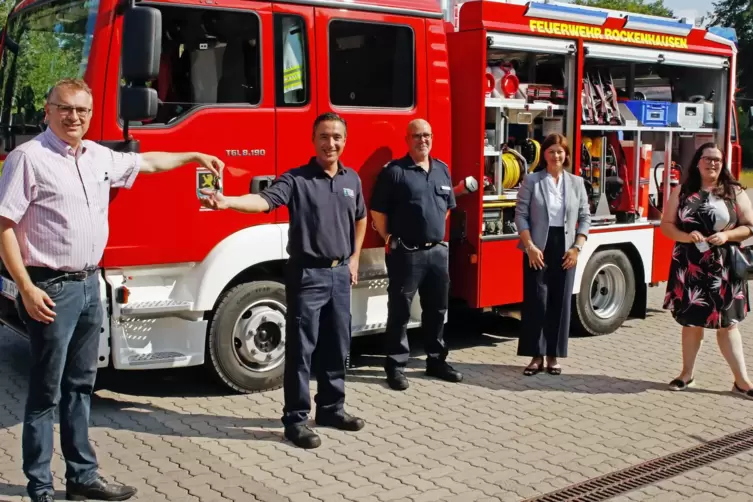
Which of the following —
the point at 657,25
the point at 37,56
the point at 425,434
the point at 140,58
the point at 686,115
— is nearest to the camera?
the point at 140,58

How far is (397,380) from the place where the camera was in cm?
667

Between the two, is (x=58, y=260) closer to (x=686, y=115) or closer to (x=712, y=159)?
(x=712, y=159)

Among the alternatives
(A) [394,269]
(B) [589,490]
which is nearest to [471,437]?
(B) [589,490]

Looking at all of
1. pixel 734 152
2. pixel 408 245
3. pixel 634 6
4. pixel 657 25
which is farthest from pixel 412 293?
pixel 634 6

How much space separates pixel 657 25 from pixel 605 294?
2449mm

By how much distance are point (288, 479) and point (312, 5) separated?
311cm

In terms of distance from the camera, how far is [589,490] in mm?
4867

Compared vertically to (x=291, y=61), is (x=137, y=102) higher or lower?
lower

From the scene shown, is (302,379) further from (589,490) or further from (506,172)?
(506,172)

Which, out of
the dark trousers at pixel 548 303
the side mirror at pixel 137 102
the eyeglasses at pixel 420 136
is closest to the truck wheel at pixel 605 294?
the dark trousers at pixel 548 303

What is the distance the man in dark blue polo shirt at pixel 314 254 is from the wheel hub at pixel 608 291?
→ 3699 mm

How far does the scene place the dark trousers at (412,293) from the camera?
6.60 meters

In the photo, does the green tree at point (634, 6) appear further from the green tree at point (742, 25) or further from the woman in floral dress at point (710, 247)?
the woman in floral dress at point (710, 247)

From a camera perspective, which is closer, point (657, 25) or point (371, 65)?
point (371, 65)
